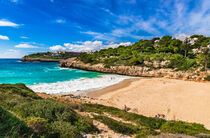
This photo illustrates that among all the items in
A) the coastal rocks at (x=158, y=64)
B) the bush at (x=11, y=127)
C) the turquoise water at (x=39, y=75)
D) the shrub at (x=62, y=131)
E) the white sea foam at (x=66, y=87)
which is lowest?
the white sea foam at (x=66, y=87)

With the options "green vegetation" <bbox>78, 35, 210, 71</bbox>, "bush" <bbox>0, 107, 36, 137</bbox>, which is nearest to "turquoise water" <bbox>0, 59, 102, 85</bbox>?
"green vegetation" <bbox>78, 35, 210, 71</bbox>

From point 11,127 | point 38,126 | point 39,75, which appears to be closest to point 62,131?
point 38,126

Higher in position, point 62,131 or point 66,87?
point 62,131

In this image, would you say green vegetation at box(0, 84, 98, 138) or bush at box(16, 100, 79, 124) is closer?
green vegetation at box(0, 84, 98, 138)

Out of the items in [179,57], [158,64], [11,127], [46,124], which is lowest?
[46,124]

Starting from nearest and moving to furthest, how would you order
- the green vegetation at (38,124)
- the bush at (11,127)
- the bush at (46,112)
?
the bush at (11,127) → the green vegetation at (38,124) → the bush at (46,112)

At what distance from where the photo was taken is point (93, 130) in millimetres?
4996

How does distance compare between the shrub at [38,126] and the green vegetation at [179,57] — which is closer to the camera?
the shrub at [38,126]

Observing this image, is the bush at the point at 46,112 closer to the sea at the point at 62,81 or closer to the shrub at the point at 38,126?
the shrub at the point at 38,126

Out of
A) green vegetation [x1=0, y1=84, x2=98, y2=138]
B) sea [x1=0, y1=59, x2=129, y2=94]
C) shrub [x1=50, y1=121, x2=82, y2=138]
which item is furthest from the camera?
sea [x1=0, y1=59, x2=129, y2=94]

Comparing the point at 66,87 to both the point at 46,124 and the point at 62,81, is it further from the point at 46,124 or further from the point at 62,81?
the point at 46,124

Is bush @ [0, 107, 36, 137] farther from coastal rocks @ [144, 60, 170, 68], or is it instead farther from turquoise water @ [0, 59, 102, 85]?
coastal rocks @ [144, 60, 170, 68]

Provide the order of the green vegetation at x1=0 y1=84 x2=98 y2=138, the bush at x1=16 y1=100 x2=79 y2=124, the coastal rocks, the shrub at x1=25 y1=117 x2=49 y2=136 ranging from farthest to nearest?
1. the coastal rocks
2. the bush at x1=16 y1=100 x2=79 y2=124
3. the shrub at x1=25 y1=117 x2=49 y2=136
4. the green vegetation at x1=0 y1=84 x2=98 y2=138

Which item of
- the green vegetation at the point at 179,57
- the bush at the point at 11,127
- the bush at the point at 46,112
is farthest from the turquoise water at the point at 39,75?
the bush at the point at 11,127
